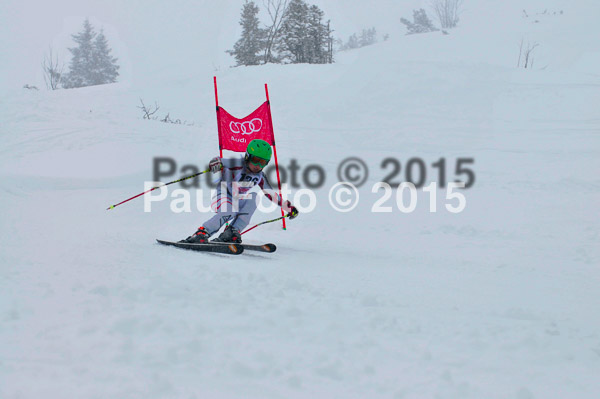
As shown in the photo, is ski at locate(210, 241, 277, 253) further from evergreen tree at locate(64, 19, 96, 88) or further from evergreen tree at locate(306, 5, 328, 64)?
evergreen tree at locate(64, 19, 96, 88)

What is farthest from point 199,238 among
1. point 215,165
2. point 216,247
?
point 215,165

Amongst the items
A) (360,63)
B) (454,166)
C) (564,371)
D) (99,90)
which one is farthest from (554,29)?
(564,371)

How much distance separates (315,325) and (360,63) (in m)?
21.1

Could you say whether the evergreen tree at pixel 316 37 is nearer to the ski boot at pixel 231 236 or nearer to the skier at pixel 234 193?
the skier at pixel 234 193

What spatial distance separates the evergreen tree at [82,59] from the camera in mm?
38000

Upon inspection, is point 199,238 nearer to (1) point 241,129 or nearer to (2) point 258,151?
(2) point 258,151

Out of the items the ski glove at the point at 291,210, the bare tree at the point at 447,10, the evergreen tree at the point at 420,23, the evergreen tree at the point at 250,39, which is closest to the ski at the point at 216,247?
the ski glove at the point at 291,210

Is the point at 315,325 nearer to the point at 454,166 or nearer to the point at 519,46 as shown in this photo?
the point at 454,166

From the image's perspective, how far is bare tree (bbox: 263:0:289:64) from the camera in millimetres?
31275

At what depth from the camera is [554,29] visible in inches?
1169

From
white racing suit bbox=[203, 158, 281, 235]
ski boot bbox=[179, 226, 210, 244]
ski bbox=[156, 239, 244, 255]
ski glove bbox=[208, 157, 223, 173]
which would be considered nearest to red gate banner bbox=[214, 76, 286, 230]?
white racing suit bbox=[203, 158, 281, 235]

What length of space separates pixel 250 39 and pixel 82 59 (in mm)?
16568

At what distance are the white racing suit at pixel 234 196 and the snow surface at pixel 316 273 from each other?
2.65ft

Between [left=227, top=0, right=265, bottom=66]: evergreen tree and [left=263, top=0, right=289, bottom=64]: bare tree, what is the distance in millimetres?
510
